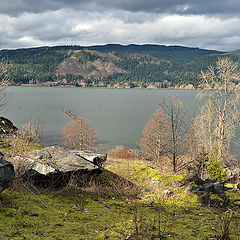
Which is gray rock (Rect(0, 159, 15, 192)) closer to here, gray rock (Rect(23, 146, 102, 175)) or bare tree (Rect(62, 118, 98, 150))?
gray rock (Rect(23, 146, 102, 175))

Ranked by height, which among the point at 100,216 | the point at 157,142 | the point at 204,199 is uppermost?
the point at 100,216

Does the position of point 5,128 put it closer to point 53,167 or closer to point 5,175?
point 53,167

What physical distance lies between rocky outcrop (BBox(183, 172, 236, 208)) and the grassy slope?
310mm

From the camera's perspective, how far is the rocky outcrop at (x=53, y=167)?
8164mm

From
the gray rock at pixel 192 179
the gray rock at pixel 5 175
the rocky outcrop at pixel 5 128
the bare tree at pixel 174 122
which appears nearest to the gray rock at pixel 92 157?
the gray rock at pixel 192 179

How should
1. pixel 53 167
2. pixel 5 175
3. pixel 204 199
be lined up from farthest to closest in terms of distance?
pixel 53 167 < pixel 204 199 < pixel 5 175

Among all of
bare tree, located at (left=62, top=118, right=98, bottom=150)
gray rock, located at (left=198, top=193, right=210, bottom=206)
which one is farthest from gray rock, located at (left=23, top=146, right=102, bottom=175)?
bare tree, located at (left=62, top=118, right=98, bottom=150)

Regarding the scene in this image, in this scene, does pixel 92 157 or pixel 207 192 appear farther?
pixel 92 157

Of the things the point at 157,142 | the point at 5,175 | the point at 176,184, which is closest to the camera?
the point at 5,175

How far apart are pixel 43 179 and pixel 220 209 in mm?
6155

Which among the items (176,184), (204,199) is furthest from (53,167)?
(204,199)

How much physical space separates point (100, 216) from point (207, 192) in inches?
182

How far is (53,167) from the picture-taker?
864 centimetres

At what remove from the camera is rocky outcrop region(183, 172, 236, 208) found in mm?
8069
